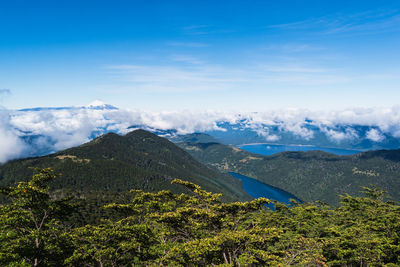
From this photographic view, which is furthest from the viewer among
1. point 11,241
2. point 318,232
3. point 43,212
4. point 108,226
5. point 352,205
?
point 352,205

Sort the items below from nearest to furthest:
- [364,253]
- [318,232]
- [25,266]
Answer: [25,266]
[364,253]
[318,232]

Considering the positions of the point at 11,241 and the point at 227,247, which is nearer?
the point at 11,241

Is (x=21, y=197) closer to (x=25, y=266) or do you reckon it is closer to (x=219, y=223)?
(x=25, y=266)

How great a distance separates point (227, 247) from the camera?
25.7m

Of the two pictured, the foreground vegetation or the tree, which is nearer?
the tree

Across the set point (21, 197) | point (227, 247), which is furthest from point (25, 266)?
point (227, 247)

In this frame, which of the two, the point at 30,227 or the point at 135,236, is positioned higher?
the point at 30,227

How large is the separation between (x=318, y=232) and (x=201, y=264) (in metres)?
52.2

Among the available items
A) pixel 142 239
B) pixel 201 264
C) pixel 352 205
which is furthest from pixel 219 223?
pixel 352 205

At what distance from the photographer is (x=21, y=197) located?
25938mm

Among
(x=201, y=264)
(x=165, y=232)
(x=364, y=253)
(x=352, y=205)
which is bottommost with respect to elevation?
(x=352, y=205)

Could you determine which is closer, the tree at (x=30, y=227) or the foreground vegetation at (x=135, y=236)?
the tree at (x=30, y=227)

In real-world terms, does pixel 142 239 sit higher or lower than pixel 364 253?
higher

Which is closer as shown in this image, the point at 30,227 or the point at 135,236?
the point at 30,227
